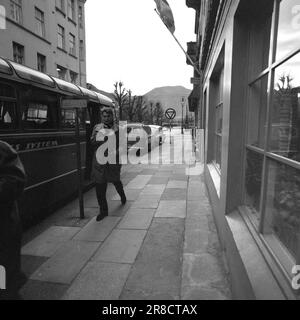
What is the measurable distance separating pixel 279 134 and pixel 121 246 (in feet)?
9.08

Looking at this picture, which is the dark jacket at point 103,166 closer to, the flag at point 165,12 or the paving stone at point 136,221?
the paving stone at point 136,221

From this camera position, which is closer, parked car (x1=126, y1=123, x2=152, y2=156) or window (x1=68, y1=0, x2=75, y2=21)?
parked car (x1=126, y1=123, x2=152, y2=156)

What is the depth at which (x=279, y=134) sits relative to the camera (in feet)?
7.19

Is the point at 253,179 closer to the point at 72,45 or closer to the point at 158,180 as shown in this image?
the point at 158,180

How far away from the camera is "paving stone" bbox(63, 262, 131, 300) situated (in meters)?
2.94

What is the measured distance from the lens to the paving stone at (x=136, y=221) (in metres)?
4.94

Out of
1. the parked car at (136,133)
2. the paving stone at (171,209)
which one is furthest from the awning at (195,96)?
the paving stone at (171,209)

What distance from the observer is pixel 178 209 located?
19.2ft

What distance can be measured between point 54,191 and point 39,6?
1851cm

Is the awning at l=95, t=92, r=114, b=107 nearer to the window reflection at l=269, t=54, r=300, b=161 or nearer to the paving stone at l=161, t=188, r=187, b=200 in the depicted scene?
the paving stone at l=161, t=188, r=187, b=200

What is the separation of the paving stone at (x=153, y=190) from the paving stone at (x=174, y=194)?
0.16 metres

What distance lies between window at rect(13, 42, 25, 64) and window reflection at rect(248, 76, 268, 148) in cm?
1763

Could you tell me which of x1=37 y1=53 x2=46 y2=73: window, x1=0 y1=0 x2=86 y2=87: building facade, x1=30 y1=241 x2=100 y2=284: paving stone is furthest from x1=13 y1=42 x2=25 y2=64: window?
x1=30 y1=241 x2=100 y2=284: paving stone
